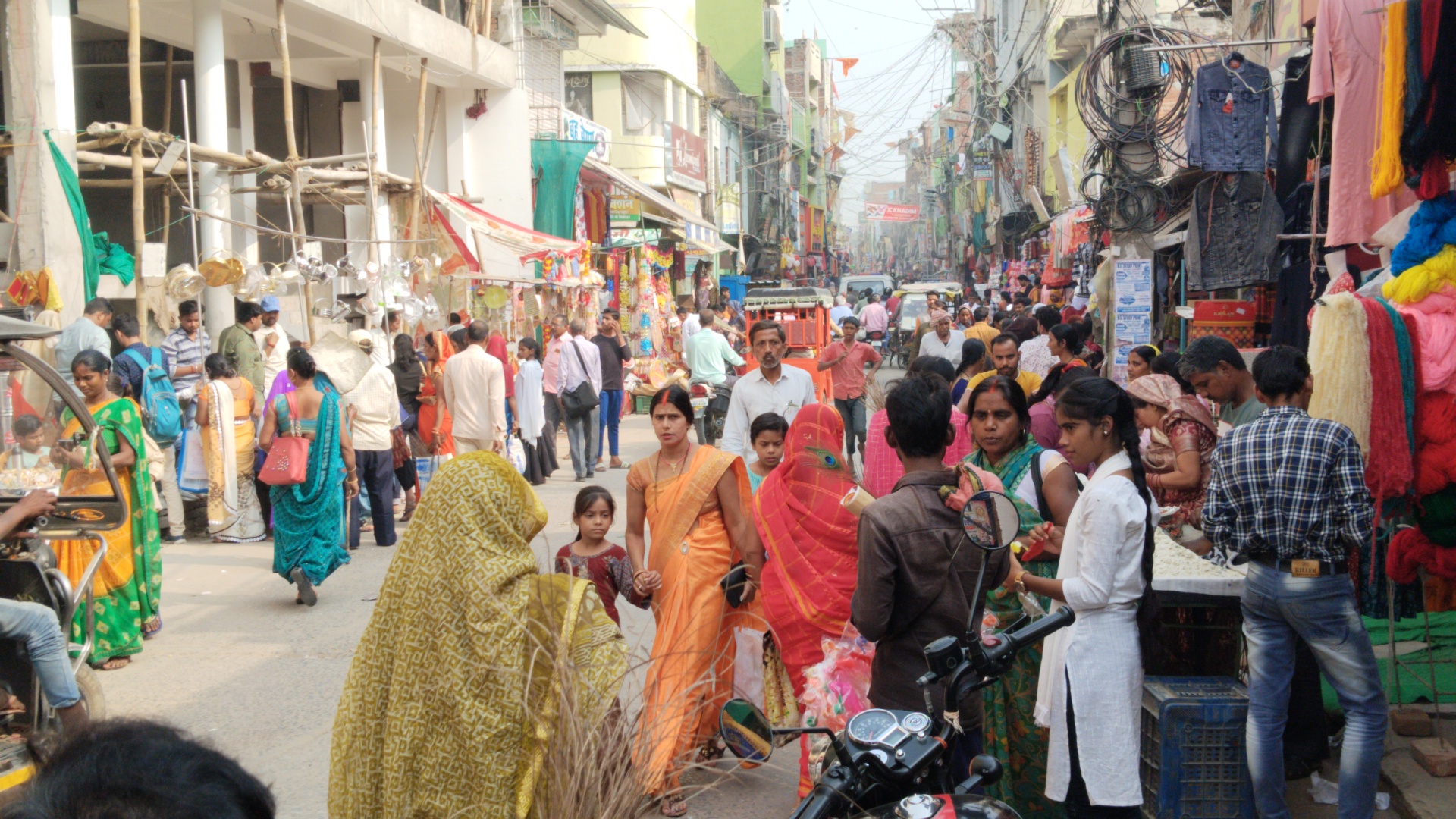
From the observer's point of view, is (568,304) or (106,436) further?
(568,304)

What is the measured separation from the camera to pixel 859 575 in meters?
3.30

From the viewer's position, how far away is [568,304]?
20.5m

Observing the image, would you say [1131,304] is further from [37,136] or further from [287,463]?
[37,136]

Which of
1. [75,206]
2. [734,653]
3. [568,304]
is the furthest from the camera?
[568,304]

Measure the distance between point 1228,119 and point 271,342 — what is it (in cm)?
871

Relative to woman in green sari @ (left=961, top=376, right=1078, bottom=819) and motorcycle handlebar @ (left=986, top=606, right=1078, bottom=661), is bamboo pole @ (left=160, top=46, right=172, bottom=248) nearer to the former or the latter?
woman in green sari @ (left=961, top=376, right=1078, bottom=819)

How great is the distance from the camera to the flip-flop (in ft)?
24.8

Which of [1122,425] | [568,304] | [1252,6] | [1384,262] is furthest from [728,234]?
[1122,425]

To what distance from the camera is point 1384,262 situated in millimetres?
6281

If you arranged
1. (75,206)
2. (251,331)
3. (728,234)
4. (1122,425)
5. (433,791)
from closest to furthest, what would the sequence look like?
(433,791)
(1122,425)
(75,206)
(251,331)
(728,234)

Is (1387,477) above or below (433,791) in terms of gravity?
above

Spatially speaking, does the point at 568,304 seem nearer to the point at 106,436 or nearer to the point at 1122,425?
the point at 106,436

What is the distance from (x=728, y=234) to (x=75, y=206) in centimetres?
3610

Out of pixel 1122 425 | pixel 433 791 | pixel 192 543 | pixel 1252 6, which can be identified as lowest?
pixel 192 543
